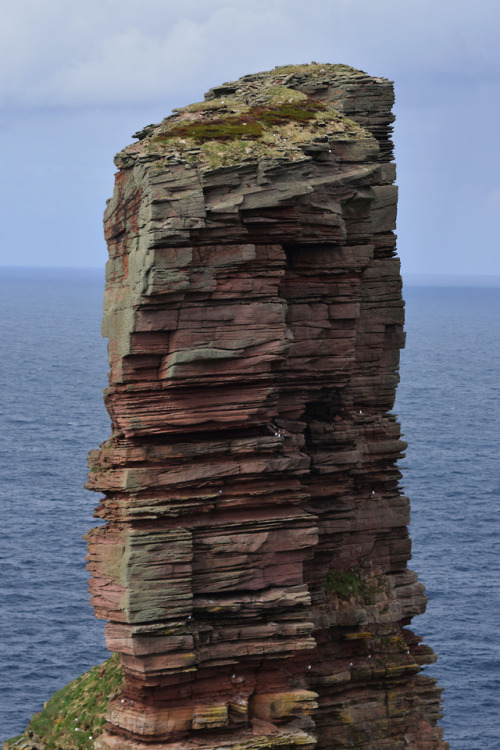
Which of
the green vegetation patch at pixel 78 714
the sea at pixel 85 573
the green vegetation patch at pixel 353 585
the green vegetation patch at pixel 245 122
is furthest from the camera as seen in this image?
the sea at pixel 85 573

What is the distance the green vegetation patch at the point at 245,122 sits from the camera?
64.6 m

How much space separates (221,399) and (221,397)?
0.09m

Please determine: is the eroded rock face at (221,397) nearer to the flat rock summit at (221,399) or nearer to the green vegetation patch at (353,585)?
the flat rock summit at (221,399)

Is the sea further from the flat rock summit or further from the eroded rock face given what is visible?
the eroded rock face

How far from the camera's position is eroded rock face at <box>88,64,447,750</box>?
6200cm

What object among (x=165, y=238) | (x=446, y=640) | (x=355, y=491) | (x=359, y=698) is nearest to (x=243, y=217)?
(x=165, y=238)

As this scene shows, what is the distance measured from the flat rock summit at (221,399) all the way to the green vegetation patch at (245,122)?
13 cm

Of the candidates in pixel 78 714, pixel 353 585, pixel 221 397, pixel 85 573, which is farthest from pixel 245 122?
pixel 85 573

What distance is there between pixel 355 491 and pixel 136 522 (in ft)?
59.8

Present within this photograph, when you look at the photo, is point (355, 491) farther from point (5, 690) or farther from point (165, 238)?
point (5, 690)

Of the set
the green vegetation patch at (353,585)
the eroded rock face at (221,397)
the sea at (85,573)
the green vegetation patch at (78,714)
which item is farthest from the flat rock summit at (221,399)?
the sea at (85,573)

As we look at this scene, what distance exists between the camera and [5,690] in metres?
105

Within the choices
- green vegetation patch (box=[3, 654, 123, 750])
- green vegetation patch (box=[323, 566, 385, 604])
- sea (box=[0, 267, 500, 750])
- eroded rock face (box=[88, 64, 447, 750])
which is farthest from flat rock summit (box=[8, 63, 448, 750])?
sea (box=[0, 267, 500, 750])

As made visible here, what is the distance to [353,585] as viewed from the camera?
76125 mm
